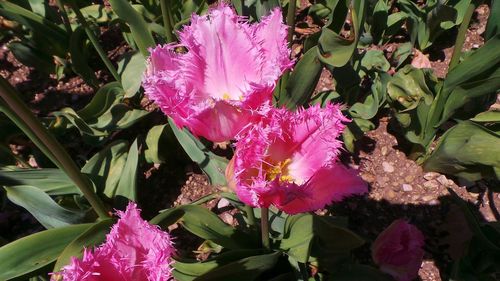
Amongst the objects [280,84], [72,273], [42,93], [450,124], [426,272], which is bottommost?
[426,272]

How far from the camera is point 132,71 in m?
1.92

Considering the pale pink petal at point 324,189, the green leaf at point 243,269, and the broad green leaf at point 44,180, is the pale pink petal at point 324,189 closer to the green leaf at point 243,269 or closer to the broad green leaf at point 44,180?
the green leaf at point 243,269

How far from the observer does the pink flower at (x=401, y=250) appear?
4.81ft

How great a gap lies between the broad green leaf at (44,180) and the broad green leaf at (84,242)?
0.39 meters

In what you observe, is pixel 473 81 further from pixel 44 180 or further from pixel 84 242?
pixel 44 180

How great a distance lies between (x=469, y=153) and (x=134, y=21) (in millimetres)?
1212

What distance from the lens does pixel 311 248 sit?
1384 mm

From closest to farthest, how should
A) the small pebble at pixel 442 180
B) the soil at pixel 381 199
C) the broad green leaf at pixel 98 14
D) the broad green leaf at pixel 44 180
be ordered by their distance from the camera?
the broad green leaf at pixel 44 180
the soil at pixel 381 199
the small pebble at pixel 442 180
the broad green leaf at pixel 98 14

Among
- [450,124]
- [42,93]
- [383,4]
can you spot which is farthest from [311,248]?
[42,93]

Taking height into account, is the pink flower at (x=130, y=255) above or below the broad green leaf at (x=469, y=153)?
above

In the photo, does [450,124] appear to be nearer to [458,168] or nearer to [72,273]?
[458,168]

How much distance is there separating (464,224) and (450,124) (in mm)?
429

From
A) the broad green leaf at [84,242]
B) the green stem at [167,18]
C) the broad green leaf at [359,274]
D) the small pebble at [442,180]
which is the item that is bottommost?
the small pebble at [442,180]

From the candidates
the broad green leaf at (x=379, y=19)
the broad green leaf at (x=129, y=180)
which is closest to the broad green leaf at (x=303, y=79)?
the broad green leaf at (x=129, y=180)
